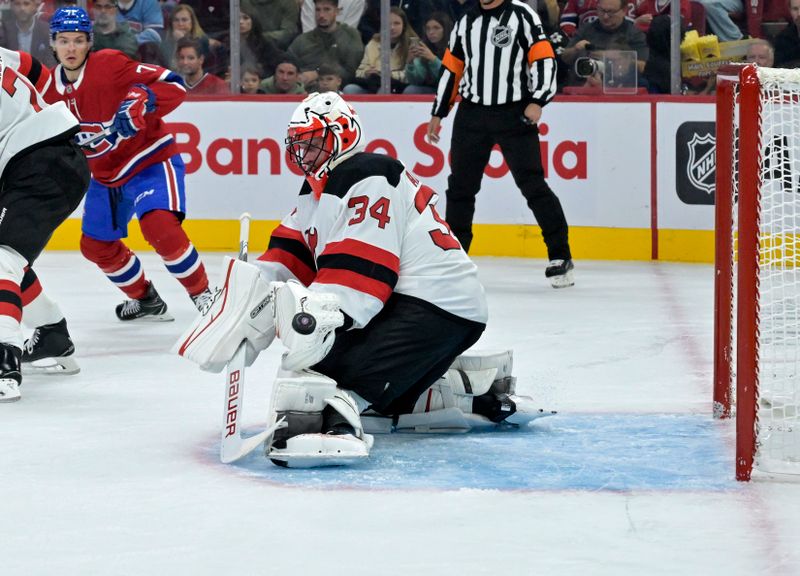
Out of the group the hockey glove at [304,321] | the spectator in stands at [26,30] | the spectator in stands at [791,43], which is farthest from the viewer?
the spectator in stands at [26,30]

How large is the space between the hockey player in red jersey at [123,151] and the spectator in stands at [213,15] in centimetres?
244

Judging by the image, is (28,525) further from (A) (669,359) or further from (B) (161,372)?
(A) (669,359)

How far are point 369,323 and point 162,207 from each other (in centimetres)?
208

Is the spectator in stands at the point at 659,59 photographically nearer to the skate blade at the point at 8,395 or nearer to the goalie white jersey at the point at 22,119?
the goalie white jersey at the point at 22,119

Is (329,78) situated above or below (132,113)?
above

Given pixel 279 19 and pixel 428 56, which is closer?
pixel 428 56

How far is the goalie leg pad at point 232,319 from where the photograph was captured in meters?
3.22

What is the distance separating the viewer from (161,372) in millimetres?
4484

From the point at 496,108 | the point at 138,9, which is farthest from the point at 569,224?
the point at 138,9

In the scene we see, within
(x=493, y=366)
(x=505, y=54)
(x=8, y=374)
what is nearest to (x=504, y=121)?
(x=505, y=54)

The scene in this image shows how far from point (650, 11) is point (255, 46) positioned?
2.05 meters

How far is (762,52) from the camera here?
708 cm

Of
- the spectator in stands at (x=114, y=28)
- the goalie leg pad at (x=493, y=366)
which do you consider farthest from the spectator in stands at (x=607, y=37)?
the goalie leg pad at (x=493, y=366)

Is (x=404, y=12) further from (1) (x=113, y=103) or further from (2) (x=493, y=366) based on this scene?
(2) (x=493, y=366)
